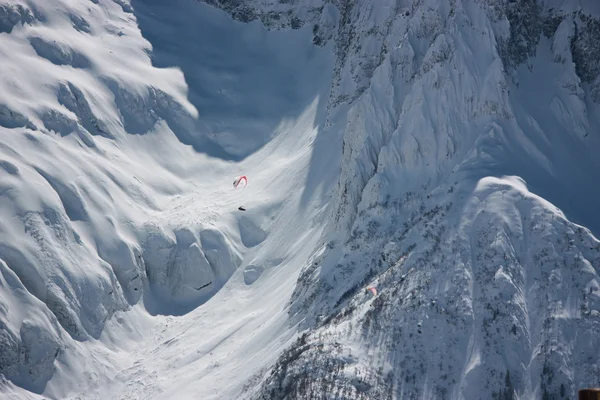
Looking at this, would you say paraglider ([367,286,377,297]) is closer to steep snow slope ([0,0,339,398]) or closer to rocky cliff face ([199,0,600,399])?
rocky cliff face ([199,0,600,399])

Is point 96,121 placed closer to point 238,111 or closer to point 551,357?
point 238,111

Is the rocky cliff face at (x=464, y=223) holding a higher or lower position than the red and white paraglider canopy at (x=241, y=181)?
higher

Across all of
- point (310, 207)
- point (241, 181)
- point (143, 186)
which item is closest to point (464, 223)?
point (310, 207)

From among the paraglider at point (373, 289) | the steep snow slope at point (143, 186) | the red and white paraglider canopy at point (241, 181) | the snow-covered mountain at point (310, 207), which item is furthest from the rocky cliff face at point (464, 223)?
the red and white paraglider canopy at point (241, 181)

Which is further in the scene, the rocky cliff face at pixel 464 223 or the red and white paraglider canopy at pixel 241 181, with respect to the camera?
the red and white paraglider canopy at pixel 241 181

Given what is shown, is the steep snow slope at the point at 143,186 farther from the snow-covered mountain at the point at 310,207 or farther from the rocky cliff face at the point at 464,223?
the rocky cliff face at the point at 464,223

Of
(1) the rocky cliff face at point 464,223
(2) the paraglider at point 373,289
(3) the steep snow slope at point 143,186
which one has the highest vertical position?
(1) the rocky cliff face at point 464,223
